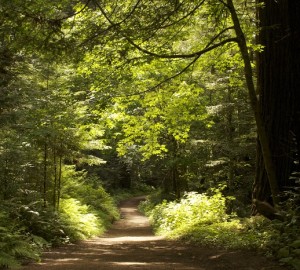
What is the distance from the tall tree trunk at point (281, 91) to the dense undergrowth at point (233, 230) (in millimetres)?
1151

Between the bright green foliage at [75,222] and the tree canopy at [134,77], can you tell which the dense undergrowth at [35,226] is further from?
the tree canopy at [134,77]

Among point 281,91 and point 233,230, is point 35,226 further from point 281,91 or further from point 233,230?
point 281,91

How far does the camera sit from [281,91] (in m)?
9.35

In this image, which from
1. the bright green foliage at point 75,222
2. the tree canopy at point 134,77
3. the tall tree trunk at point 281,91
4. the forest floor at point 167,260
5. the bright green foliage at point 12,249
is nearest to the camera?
the forest floor at point 167,260

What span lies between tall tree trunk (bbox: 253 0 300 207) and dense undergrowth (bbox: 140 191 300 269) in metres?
1.15

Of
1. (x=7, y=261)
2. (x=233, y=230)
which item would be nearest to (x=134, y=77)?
(x=233, y=230)

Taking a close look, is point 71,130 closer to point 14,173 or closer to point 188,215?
point 14,173

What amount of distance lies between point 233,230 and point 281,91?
3769mm

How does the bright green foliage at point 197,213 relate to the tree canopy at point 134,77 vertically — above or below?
below

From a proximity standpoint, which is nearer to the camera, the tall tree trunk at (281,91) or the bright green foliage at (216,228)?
the bright green foliage at (216,228)

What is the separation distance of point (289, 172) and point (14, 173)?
26.2ft

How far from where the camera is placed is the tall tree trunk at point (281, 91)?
9.20 meters

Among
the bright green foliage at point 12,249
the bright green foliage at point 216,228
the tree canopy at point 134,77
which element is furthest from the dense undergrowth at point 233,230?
the bright green foliage at point 12,249

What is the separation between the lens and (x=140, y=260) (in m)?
8.05
